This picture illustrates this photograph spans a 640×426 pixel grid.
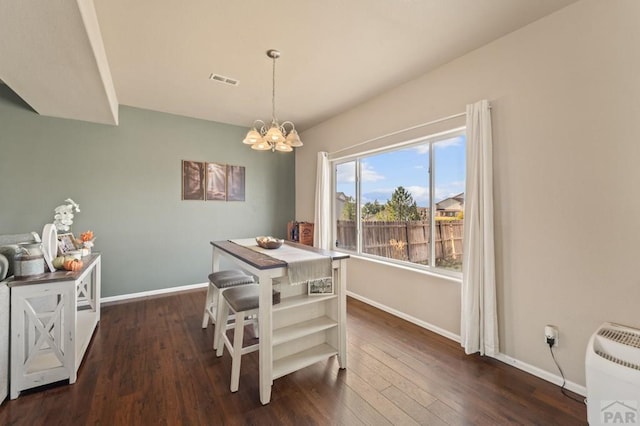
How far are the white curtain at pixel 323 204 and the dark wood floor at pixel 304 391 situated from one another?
186 centimetres

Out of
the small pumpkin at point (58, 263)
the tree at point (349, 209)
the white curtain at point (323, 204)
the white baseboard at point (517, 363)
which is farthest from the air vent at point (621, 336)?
the small pumpkin at point (58, 263)

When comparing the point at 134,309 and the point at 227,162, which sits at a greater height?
the point at 227,162

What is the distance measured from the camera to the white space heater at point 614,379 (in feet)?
4.20

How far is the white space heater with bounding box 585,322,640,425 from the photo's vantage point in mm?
1280

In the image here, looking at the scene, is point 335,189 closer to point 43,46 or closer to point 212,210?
point 212,210

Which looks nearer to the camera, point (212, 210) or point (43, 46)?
point (43, 46)

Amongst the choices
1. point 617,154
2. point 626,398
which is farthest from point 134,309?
point 617,154

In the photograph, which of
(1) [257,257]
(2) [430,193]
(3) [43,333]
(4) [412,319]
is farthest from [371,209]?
(3) [43,333]

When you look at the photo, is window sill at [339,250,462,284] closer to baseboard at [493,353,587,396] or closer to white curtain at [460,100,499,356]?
white curtain at [460,100,499,356]

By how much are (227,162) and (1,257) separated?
296 cm

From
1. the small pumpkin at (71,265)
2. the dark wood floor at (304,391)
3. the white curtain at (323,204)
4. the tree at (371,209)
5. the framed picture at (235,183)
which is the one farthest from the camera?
the framed picture at (235,183)

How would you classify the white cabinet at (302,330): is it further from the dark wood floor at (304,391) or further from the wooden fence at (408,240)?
the wooden fence at (408,240)

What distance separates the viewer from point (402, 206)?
3279 millimetres

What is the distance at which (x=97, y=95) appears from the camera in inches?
106
